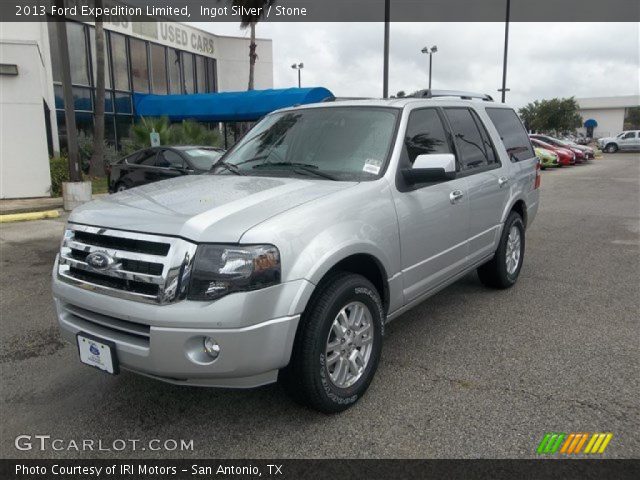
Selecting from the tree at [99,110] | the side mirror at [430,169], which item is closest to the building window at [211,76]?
the tree at [99,110]

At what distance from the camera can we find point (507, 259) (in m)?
5.57

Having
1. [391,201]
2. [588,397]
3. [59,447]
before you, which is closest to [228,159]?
[391,201]

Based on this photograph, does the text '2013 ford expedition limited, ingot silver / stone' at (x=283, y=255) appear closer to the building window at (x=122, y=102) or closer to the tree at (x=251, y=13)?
the building window at (x=122, y=102)

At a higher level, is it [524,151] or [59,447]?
[524,151]

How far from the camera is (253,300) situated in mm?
2635

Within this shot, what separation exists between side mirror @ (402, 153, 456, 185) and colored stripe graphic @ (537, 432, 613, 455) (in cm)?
170

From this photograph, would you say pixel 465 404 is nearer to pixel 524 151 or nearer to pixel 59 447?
pixel 59 447

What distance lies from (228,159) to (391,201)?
160 cm

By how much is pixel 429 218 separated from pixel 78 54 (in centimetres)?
2057

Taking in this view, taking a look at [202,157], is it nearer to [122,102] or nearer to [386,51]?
[386,51]

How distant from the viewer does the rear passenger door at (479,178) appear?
4562mm

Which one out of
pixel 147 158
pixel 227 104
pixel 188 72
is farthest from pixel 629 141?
pixel 147 158

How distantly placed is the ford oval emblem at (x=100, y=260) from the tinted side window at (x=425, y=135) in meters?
2.16

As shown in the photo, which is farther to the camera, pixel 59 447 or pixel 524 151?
pixel 524 151
